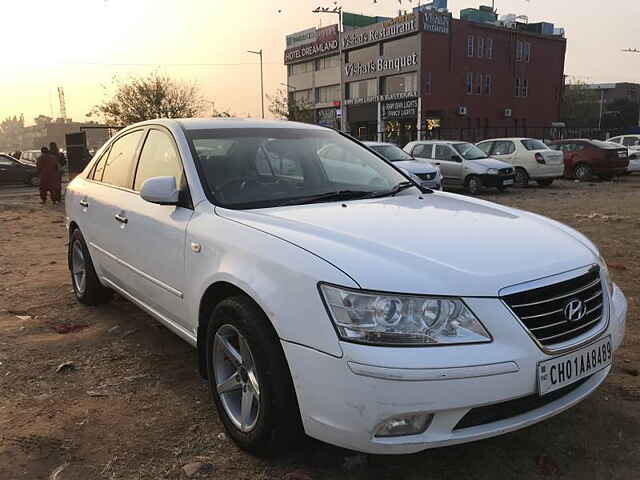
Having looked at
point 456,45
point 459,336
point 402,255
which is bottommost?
point 459,336

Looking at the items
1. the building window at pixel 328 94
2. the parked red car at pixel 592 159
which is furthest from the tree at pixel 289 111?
the parked red car at pixel 592 159

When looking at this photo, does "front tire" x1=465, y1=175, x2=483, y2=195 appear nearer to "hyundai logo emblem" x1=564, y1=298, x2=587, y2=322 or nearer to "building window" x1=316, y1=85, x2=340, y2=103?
"hyundai logo emblem" x1=564, y1=298, x2=587, y2=322

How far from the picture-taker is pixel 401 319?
6.94 ft

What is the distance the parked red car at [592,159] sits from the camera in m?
18.3

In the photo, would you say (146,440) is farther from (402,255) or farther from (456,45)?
(456,45)

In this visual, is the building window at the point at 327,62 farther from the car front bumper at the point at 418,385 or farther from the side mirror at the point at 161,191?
the car front bumper at the point at 418,385

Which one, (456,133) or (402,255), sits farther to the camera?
(456,133)

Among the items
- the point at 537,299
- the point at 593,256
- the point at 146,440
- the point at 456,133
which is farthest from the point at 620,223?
the point at 456,133

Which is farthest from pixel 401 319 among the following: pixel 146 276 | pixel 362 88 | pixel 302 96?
pixel 302 96

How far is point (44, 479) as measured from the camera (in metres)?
2.55

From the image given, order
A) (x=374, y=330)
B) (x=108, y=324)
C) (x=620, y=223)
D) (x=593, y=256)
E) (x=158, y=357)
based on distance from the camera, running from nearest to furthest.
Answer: (x=374, y=330)
(x=593, y=256)
(x=158, y=357)
(x=108, y=324)
(x=620, y=223)

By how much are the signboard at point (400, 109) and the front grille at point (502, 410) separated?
49055 mm

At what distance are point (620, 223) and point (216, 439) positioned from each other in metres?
8.73

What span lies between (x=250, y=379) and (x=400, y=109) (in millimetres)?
50733
